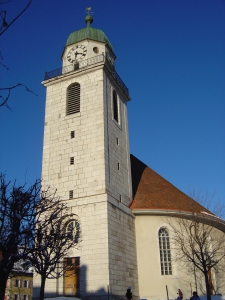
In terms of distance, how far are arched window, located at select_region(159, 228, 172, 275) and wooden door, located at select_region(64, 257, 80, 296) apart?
18.3ft

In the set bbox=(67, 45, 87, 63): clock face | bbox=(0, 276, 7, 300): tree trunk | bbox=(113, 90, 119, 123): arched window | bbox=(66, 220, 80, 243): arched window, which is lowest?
bbox=(0, 276, 7, 300): tree trunk

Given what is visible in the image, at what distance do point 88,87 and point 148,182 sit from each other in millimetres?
8546

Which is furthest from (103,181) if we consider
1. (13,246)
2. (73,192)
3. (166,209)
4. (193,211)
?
(13,246)

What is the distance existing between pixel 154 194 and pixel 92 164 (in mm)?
5685

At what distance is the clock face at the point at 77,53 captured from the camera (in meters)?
25.8

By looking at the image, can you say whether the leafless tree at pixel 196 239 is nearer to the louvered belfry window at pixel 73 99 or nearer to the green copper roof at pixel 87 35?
the louvered belfry window at pixel 73 99

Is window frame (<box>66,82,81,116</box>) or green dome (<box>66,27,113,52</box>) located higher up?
green dome (<box>66,27,113,52</box>)

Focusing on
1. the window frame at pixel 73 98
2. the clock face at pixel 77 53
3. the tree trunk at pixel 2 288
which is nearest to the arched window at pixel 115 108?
the window frame at pixel 73 98

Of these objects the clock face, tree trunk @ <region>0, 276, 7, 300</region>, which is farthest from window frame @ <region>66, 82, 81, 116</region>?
tree trunk @ <region>0, 276, 7, 300</region>

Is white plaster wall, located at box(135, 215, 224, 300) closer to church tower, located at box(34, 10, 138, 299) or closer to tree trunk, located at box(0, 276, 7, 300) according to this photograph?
church tower, located at box(34, 10, 138, 299)

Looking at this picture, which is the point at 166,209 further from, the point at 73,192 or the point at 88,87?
the point at 88,87

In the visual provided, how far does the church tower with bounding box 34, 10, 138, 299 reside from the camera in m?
17.8

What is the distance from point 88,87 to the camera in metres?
23.3

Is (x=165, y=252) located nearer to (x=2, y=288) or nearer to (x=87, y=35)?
(x=2, y=288)
